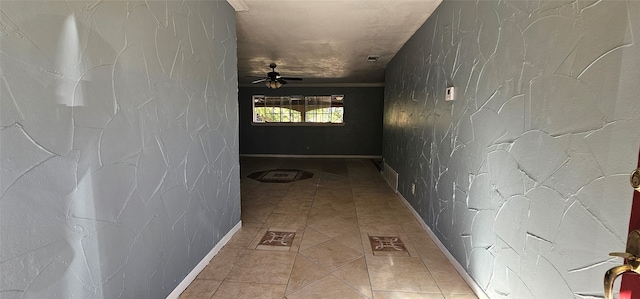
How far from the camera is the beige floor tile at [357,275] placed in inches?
77.0

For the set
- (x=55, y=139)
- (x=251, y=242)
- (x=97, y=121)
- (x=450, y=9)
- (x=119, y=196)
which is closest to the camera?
(x=55, y=139)

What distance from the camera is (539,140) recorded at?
1.28m

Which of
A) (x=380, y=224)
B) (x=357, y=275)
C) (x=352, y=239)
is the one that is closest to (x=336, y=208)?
(x=380, y=224)

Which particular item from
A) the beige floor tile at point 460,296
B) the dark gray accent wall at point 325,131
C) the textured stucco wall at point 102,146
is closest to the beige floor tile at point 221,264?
the textured stucco wall at point 102,146

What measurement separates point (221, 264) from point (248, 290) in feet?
1.46

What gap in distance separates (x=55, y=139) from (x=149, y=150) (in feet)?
1.68

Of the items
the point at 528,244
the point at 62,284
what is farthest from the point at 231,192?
the point at 528,244

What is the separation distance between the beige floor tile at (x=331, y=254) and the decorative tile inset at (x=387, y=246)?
0.21m

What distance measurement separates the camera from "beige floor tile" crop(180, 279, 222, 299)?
1843 millimetres

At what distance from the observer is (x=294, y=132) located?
8578 mm

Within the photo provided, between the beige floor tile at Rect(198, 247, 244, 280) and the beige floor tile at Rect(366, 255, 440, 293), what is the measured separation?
3.63 ft

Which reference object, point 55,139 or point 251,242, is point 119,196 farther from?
point 251,242

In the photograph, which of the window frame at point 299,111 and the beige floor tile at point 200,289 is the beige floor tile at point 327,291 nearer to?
the beige floor tile at point 200,289

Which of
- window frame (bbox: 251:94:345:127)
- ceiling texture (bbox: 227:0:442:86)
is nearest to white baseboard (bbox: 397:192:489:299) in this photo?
ceiling texture (bbox: 227:0:442:86)
